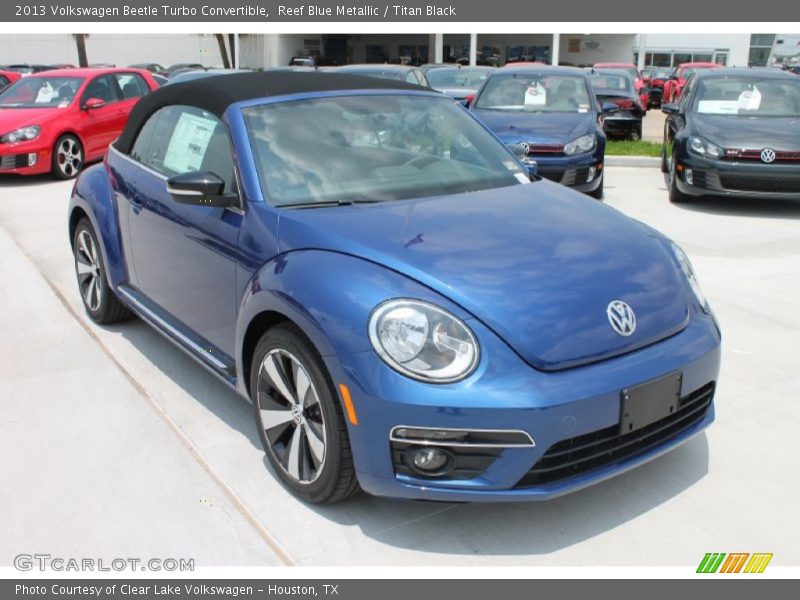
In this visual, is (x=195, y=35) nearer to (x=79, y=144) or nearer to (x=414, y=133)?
(x=79, y=144)

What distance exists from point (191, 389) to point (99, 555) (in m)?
1.45

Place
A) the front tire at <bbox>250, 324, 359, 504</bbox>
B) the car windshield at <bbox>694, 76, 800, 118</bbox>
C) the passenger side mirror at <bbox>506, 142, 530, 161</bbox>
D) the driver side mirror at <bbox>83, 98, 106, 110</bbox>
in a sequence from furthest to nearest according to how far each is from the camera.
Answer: the driver side mirror at <bbox>83, 98, 106, 110</bbox> < the car windshield at <bbox>694, 76, 800, 118</bbox> < the passenger side mirror at <bbox>506, 142, 530, 161</bbox> < the front tire at <bbox>250, 324, 359, 504</bbox>

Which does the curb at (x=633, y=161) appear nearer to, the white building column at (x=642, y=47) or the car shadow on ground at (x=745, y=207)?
the car shadow on ground at (x=745, y=207)

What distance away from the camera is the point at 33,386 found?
14.5ft

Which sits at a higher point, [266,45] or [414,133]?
[414,133]

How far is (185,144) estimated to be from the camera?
4.21 m

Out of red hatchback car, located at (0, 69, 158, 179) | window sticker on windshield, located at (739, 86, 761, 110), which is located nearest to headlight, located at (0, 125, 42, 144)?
red hatchback car, located at (0, 69, 158, 179)

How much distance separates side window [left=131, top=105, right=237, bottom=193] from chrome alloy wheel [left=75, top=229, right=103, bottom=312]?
0.81 m

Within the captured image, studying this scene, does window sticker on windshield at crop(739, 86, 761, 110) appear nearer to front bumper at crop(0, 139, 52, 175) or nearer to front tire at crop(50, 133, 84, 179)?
front tire at crop(50, 133, 84, 179)

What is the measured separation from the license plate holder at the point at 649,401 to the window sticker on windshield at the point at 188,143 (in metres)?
2.30

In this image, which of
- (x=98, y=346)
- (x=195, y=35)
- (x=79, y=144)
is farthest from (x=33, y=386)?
(x=195, y=35)

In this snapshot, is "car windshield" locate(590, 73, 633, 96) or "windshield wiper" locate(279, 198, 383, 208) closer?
"windshield wiper" locate(279, 198, 383, 208)

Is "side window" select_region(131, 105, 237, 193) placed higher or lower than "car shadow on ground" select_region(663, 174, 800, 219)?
higher

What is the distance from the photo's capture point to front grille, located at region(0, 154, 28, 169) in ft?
35.6
